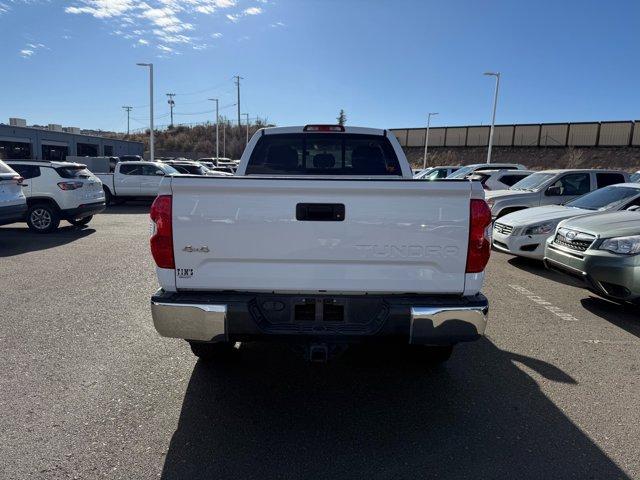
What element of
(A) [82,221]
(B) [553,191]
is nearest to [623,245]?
(B) [553,191]

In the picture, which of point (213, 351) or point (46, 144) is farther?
point (46, 144)

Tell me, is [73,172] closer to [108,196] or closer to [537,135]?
[108,196]

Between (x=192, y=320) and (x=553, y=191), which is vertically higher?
(x=553, y=191)

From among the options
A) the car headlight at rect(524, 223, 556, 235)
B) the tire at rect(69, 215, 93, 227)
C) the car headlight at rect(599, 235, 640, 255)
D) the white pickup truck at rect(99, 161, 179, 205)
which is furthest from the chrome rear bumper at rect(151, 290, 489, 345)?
the white pickup truck at rect(99, 161, 179, 205)

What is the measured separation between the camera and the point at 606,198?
26.5 ft

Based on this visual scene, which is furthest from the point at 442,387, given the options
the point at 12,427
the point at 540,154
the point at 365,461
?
the point at 540,154

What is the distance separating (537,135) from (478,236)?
55331mm

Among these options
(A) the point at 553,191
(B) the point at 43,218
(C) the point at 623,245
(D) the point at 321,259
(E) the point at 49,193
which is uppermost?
(A) the point at 553,191

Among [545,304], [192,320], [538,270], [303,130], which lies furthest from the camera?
[538,270]

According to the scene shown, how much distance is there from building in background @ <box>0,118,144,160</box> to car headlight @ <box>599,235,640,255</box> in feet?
143

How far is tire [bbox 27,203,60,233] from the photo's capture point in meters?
11.0

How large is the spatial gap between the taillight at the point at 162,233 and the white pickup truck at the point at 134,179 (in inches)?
630

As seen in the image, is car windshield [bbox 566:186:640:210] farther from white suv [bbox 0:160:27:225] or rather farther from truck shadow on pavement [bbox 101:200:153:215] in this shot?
truck shadow on pavement [bbox 101:200:153:215]

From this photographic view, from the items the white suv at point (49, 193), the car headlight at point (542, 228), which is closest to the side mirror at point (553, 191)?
the car headlight at point (542, 228)
